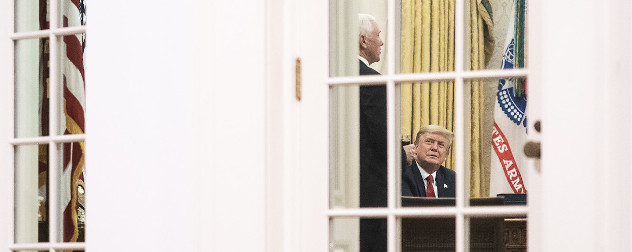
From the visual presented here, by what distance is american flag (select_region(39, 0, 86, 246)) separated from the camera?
10.6ft

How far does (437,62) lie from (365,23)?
0.25 m

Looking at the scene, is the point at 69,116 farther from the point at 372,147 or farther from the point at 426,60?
the point at 426,60

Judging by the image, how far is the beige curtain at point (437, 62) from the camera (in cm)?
238

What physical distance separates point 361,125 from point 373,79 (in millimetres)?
138

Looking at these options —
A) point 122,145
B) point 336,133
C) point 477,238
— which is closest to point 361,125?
point 336,133

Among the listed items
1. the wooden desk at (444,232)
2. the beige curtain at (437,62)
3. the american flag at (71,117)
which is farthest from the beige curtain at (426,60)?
the american flag at (71,117)

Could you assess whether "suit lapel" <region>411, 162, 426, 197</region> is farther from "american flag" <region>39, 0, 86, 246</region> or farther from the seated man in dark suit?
"american flag" <region>39, 0, 86, 246</region>

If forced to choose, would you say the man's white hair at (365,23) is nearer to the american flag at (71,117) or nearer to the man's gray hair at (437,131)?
the man's gray hair at (437,131)

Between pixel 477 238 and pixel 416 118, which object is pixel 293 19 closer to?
pixel 416 118

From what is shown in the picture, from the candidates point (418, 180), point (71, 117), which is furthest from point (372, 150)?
point (71, 117)

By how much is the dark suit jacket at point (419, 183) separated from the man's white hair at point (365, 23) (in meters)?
0.41

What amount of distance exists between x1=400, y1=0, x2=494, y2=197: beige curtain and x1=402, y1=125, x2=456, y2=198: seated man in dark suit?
0.04m

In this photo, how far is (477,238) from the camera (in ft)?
7.73
